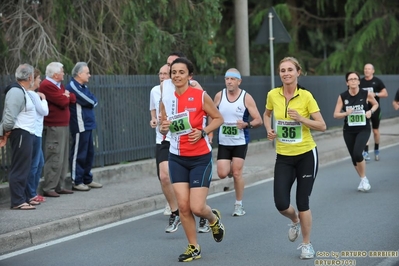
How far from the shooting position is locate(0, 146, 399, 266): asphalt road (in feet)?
27.7

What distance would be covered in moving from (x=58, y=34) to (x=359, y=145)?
6.66 m

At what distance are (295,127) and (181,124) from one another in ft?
3.69

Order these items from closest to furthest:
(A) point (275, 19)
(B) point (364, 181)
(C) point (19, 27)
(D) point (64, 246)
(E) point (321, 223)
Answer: (D) point (64, 246) < (E) point (321, 223) < (B) point (364, 181) < (C) point (19, 27) < (A) point (275, 19)

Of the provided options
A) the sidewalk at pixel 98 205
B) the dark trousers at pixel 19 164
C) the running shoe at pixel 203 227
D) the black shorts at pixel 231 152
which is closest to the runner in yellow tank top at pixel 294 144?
the running shoe at pixel 203 227

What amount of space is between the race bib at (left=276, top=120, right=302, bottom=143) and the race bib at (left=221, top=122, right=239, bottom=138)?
2.59 m

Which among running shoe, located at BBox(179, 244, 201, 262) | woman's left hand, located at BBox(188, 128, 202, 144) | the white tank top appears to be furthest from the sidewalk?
woman's left hand, located at BBox(188, 128, 202, 144)

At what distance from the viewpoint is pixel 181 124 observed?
27.4 feet

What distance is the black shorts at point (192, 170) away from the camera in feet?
27.4

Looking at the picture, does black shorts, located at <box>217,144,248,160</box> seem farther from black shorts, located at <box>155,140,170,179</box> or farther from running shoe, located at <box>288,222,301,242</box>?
running shoe, located at <box>288,222,301,242</box>

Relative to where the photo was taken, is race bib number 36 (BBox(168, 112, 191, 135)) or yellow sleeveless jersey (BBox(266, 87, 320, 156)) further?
yellow sleeveless jersey (BBox(266, 87, 320, 156))

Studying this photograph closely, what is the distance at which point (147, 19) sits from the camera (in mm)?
17844

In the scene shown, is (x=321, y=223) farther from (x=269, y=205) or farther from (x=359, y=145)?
(x=359, y=145)

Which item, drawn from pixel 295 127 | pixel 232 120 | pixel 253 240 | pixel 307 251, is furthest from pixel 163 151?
pixel 307 251

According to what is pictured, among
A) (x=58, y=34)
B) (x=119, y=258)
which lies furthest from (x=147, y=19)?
(x=119, y=258)
